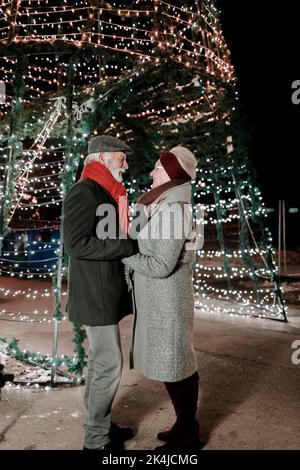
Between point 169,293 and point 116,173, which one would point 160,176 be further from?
point 169,293

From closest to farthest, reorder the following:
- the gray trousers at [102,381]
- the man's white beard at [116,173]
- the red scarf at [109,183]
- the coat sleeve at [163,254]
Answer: the coat sleeve at [163,254], the gray trousers at [102,381], the red scarf at [109,183], the man's white beard at [116,173]

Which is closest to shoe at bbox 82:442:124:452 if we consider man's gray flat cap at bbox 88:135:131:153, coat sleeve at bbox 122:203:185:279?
coat sleeve at bbox 122:203:185:279

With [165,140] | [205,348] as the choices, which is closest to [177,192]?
[205,348]

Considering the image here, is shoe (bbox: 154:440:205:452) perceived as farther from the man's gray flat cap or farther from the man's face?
the man's gray flat cap

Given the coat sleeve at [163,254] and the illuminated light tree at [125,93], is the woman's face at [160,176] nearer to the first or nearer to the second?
the coat sleeve at [163,254]

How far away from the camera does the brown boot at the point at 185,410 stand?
3068 millimetres

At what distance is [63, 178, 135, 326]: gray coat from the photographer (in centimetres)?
294

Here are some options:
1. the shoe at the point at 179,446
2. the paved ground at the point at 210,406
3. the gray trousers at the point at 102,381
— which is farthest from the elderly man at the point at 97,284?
the paved ground at the point at 210,406

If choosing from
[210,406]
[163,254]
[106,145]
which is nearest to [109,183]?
[106,145]

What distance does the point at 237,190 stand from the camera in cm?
852

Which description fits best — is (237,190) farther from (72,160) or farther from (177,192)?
(177,192)

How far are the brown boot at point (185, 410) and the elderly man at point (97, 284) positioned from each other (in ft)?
1.38

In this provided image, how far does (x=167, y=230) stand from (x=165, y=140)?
19.3 ft
